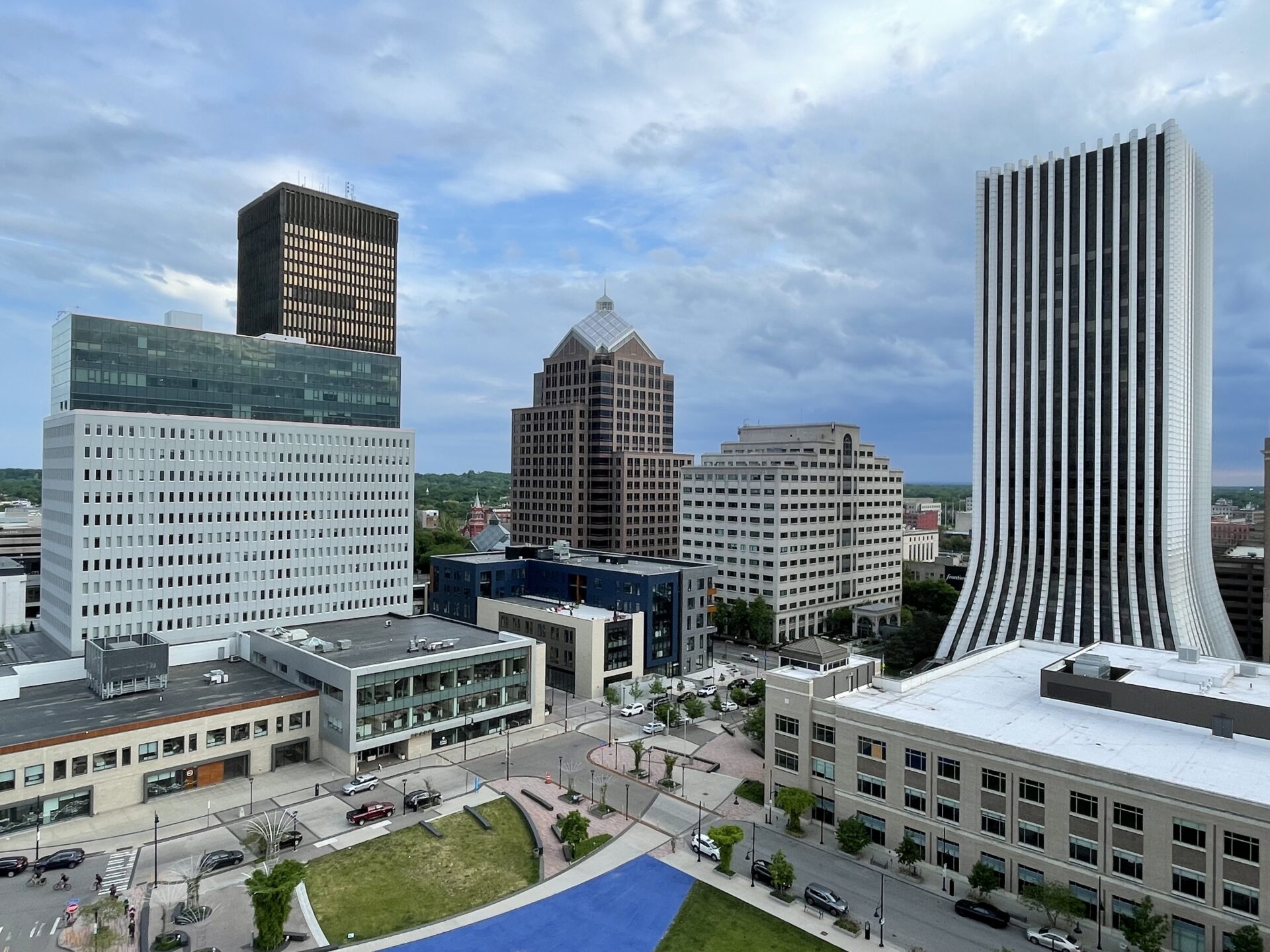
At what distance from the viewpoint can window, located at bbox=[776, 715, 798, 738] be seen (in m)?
63.9

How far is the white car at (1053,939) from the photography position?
Answer: 4563cm

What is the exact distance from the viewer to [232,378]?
10525 cm

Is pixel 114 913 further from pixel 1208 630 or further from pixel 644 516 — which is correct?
pixel 644 516

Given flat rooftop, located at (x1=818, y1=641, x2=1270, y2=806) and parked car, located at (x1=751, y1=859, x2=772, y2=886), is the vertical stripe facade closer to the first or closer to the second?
flat rooftop, located at (x1=818, y1=641, x2=1270, y2=806)

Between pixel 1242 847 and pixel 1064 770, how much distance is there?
29.7 feet

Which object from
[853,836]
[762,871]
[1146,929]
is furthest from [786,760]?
[1146,929]

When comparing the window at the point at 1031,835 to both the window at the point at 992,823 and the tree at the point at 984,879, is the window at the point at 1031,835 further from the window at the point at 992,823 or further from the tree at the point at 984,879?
the tree at the point at 984,879

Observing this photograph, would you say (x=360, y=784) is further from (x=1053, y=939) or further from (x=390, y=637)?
(x=1053, y=939)

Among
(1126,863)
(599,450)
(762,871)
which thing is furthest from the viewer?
(599,450)

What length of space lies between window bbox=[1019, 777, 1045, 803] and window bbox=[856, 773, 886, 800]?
9527 mm

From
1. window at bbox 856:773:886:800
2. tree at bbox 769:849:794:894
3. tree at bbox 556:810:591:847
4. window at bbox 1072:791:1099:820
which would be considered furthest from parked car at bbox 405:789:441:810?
window at bbox 1072:791:1099:820

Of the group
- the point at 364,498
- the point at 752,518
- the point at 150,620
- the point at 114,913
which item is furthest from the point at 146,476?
the point at 752,518

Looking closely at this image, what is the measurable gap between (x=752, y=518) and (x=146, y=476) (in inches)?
3661

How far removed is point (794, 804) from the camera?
59.4 m
